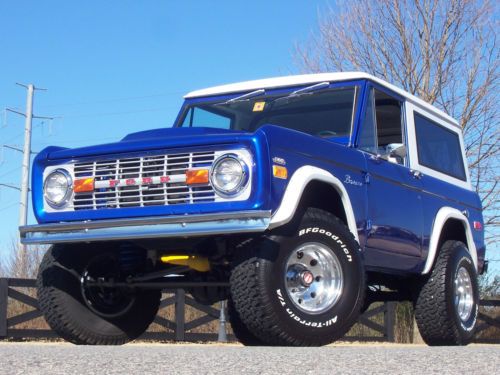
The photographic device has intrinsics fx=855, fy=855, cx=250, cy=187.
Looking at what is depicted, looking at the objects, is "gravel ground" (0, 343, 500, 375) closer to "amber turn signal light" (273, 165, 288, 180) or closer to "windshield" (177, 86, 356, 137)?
"amber turn signal light" (273, 165, 288, 180)

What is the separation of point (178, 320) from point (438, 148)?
10412mm

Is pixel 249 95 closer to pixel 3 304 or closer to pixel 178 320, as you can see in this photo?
pixel 3 304

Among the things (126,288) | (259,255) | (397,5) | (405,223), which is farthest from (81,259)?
(397,5)

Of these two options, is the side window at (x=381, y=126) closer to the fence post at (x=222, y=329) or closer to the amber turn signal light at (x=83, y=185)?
the amber turn signal light at (x=83, y=185)

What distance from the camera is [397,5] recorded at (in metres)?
21.0

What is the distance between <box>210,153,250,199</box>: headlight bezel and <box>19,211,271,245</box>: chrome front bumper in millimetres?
224

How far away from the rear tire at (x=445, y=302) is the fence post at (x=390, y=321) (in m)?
12.1

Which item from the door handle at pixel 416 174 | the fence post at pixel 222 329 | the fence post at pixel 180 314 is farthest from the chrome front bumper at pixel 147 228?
the fence post at pixel 222 329

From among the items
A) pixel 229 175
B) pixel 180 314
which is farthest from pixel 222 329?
pixel 229 175

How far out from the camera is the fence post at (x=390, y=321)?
19.8 m

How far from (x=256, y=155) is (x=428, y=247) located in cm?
263

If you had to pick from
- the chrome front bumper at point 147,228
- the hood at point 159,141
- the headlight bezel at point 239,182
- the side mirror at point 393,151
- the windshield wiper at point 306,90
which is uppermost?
the windshield wiper at point 306,90

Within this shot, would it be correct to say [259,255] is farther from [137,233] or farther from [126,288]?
[126,288]

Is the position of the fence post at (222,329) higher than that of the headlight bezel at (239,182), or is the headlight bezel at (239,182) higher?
the headlight bezel at (239,182)
